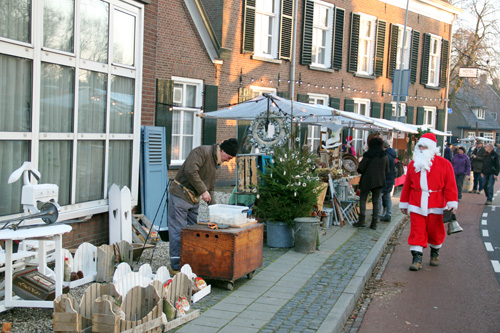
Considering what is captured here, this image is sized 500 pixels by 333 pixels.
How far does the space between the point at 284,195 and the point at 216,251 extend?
3.10 metres

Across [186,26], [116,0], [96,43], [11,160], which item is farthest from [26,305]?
[186,26]

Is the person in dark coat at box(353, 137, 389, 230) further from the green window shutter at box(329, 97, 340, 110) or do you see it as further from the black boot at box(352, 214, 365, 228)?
the green window shutter at box(329, 97, 340, 110)

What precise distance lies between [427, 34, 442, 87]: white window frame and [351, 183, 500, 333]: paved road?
21.0m

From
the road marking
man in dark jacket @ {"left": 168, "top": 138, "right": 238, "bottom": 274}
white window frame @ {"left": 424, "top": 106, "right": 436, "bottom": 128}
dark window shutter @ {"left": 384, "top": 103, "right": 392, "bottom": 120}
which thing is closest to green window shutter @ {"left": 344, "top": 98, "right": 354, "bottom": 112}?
dark window shutter @ {"left": 384, "top": 103, "right": 392, "bottom": 120}

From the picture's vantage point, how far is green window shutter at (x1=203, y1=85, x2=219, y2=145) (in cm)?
1614

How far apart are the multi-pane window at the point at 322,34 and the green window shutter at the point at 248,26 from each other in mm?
3961

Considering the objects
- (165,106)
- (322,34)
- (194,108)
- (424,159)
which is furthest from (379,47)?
(424,159)

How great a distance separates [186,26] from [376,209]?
7402 millimetres

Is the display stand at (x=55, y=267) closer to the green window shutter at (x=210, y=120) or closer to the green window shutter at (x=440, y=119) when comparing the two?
the green window shutter at (x=210, y=120)

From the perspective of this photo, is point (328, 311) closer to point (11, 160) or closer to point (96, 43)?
point (11, 160)

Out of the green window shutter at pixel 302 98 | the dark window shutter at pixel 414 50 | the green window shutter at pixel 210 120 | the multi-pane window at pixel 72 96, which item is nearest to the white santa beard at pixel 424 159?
the multi-pane window at pixel 72 96

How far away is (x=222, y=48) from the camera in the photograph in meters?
16.2

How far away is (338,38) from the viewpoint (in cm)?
2223

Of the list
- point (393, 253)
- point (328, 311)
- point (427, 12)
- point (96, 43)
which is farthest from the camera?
point (427, 12)
